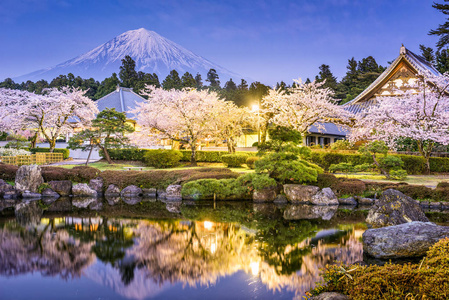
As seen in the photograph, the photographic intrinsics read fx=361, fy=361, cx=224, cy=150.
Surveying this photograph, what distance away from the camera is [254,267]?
6238mm

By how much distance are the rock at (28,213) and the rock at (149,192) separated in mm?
4145

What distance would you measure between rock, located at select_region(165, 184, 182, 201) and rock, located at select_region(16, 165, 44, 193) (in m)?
5.64

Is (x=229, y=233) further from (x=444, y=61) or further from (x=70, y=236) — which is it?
(x=444, y=61)

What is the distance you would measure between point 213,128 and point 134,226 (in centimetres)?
1775

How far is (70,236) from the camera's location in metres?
8.50

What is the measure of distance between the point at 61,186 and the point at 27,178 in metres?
1.35

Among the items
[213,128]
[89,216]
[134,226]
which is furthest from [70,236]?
[213,128]

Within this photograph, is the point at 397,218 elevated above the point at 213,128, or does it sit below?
below

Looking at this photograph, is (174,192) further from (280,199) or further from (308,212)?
(308,212)

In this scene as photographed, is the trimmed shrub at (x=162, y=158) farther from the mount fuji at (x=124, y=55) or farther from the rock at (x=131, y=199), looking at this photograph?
the mount fuji at (x=124, y=55)

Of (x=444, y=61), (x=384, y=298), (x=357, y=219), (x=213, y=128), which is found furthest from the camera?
(x=444, y=61)

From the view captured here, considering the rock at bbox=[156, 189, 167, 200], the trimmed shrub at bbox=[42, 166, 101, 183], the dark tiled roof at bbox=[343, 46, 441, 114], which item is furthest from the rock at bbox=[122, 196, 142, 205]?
the dark tiled roof at bbox=[343, 46, 441, 114]

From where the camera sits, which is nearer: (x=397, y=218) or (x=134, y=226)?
(x=397, y=218)

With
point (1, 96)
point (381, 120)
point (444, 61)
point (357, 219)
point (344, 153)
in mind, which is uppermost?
point (444, 61)
